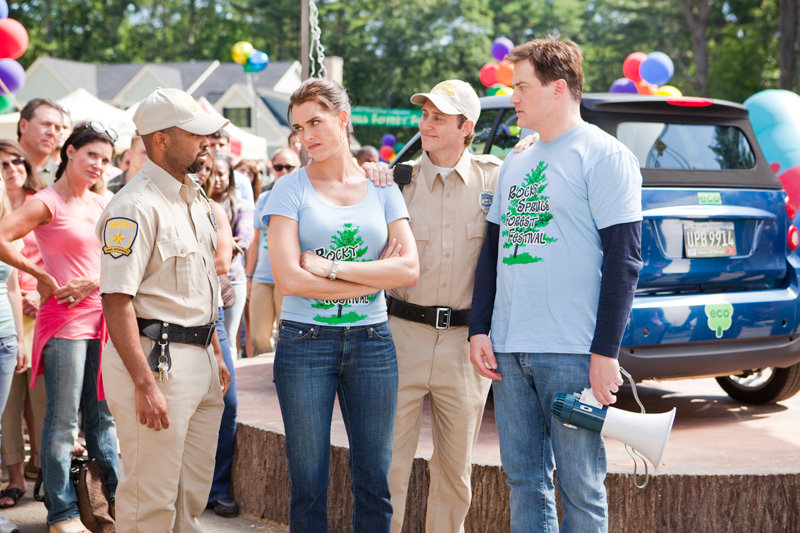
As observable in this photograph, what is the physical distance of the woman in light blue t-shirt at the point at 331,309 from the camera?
3021 mm

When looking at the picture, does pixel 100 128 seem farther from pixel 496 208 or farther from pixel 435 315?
pixel 496 208

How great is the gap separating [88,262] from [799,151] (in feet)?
24.7

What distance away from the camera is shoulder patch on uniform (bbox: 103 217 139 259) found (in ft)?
9.33

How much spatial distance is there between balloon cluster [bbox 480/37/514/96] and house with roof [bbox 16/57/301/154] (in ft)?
106

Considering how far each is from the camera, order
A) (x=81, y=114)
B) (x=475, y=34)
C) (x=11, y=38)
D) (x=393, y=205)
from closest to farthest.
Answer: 1. (x=393, y=205)
2. (x=11, y=38)
3. (x=81, y=114)
4. (x=475, y=34)

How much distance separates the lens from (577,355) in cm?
285

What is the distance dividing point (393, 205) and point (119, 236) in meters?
1.01

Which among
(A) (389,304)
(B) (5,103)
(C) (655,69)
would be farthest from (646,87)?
(A) (389,304)

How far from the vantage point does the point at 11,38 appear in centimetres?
799

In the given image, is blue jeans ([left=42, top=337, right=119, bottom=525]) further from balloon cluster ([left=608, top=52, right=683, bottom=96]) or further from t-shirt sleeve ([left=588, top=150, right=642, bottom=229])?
balloon cluster ([left=608, top=52, right=683, bottom=96])

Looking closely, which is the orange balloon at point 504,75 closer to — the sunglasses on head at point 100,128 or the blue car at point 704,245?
the blue car at point 704,245

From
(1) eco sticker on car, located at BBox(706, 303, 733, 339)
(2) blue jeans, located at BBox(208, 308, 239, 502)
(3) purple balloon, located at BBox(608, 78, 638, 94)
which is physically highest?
(3) purple balloon, located at BBox(608, 78, 638, 94)

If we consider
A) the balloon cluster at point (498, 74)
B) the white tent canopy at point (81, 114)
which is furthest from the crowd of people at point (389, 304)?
the white tent canopy at point (81, 114)

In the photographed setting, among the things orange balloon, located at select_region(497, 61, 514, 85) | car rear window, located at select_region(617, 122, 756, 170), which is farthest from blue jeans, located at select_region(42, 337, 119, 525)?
orange balloon, located at select_region(497, 61, 514, 85)
